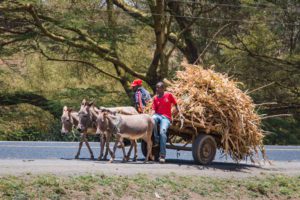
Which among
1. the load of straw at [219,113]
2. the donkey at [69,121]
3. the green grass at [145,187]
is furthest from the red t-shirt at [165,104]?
the green grass at [145,187]

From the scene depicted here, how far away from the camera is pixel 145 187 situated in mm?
13086

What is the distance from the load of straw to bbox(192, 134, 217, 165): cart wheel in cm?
18

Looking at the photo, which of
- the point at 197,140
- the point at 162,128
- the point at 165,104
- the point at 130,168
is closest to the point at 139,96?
the point at 165,104

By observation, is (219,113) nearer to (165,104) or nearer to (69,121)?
(165,104)

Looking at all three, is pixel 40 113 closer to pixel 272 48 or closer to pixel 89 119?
pixel 272 48

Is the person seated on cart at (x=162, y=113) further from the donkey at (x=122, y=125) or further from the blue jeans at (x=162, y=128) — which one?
the donkey at (x=122, y=125)

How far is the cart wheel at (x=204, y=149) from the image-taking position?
16734 millimetres

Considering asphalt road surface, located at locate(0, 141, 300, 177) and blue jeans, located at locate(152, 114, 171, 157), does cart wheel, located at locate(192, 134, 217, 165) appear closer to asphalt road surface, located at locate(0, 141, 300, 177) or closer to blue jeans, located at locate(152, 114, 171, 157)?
asphalt road surface, located at locate(0, 141, 300, 177)

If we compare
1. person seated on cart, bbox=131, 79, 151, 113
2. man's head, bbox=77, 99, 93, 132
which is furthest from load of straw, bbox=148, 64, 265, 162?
man's head, bbox=77, 99, 93, 132

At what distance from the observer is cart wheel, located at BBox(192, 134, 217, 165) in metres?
16.7

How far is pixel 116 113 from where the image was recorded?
16.2m

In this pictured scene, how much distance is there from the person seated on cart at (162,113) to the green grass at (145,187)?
6.42 feet

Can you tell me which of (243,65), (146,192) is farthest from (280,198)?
(243,65)

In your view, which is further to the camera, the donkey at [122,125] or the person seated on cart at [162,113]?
the person seated on cart at [162,113]
